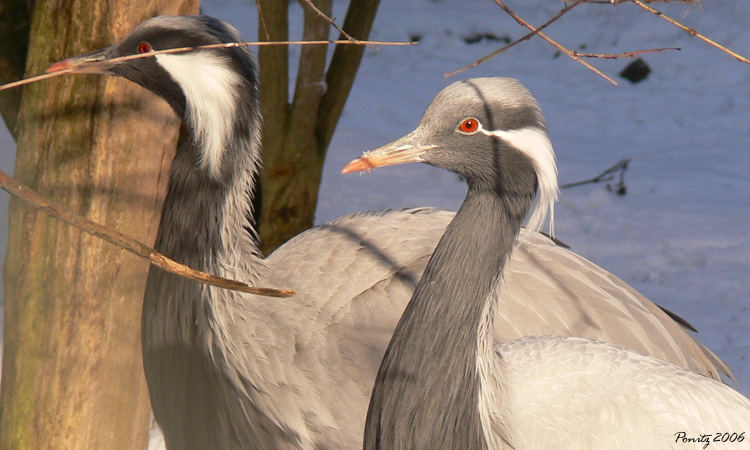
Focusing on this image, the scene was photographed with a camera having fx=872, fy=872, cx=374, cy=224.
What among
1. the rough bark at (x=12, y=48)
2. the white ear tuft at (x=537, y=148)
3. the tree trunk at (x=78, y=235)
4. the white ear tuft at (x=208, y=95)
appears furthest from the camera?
the rough bark at (x=12, y=48)

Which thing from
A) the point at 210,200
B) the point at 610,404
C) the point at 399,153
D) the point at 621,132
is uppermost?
the point at 621,132

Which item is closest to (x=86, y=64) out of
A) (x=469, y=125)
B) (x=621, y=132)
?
(x=469, y=125)

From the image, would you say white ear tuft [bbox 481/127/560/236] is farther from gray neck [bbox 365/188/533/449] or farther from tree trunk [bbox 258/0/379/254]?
tree trunk [bbox 258/0/379/254]

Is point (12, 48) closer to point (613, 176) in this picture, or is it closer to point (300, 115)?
point (300, 115)

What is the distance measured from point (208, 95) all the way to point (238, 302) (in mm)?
614

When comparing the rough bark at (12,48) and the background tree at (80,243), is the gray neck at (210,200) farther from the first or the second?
the rough bark at (12,48)

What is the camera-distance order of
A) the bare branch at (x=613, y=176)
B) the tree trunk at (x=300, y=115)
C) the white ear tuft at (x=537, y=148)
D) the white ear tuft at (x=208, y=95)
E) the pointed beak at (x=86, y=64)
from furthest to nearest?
1. the bare branch at (x=613, y=176)
2. the tree trunk at (x=300, y=115)
3. the white ear tuft at (x=208, y=95)
4. the pointed beak at (x=86, y=64)
5. the white ear tuft at (x=537, y=148)

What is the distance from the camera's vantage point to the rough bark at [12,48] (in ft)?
11.4

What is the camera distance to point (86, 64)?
7.75ft

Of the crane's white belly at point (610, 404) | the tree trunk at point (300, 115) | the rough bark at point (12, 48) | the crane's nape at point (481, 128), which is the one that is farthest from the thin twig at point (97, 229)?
the tree trunk at point (300, 115)

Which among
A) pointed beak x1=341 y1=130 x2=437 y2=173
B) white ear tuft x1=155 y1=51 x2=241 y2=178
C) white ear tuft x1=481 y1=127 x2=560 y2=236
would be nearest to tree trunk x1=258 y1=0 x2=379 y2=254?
white ear tuft x1=155 y1=51 x2=241 y2=178

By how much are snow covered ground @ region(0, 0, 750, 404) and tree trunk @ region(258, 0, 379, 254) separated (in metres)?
1.71

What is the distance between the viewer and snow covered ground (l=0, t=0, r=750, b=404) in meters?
5.79

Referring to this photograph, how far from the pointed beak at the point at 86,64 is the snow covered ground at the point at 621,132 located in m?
3.50
